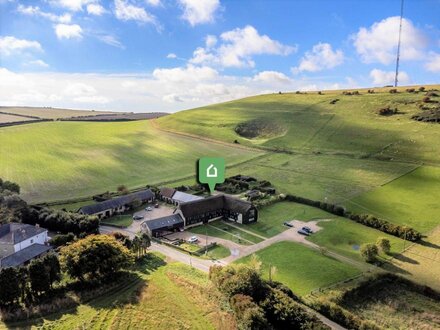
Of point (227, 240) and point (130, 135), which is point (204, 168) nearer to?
point (227, 240)

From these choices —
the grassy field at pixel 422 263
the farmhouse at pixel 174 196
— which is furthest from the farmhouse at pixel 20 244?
the grassy field at pixel 422 263

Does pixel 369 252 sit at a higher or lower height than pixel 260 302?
higher

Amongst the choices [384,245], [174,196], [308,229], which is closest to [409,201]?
[384,245]

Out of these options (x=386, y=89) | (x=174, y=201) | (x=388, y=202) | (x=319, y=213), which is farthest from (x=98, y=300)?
(x=386, y=89)

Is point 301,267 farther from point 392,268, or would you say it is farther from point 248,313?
point 248,313

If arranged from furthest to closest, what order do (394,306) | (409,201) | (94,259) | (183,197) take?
(183,197), (409,201), (94,259), (394,306)

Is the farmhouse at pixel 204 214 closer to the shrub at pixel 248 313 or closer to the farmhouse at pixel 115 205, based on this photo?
the farmhouse at pixel 115 205
